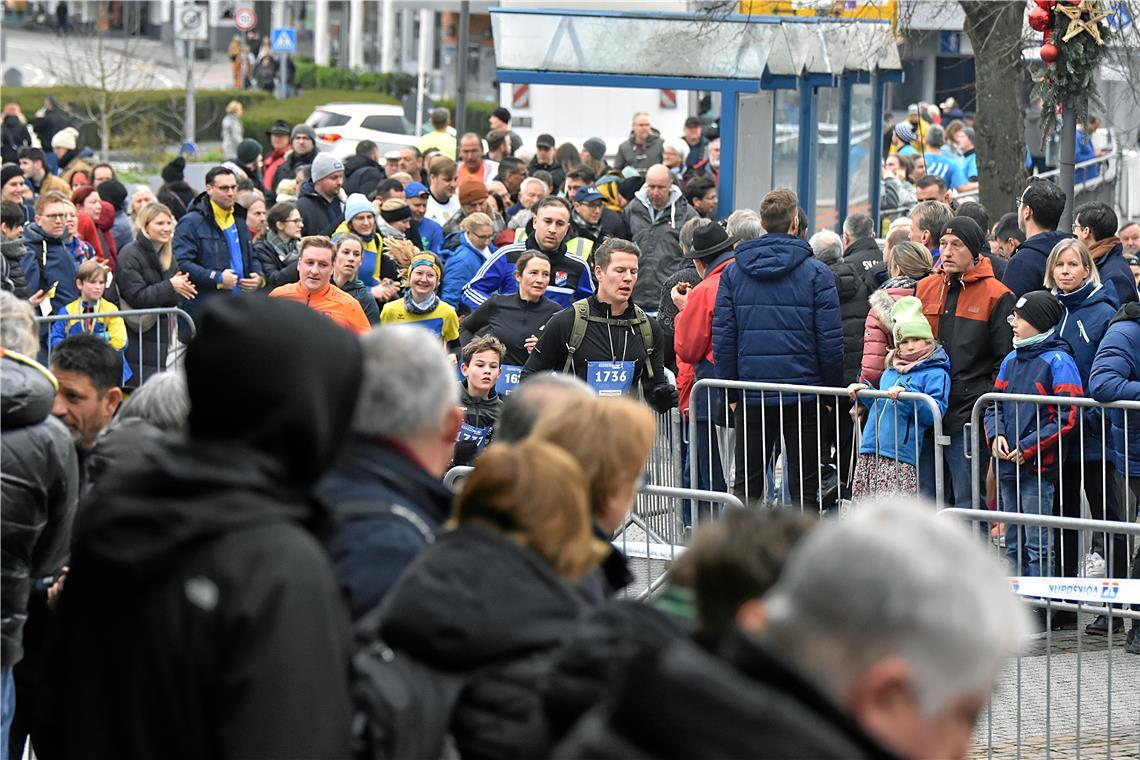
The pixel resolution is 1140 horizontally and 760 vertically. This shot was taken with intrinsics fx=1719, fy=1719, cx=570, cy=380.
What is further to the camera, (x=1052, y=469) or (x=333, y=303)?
(x=333, y=303)

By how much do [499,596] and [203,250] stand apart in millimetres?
9507

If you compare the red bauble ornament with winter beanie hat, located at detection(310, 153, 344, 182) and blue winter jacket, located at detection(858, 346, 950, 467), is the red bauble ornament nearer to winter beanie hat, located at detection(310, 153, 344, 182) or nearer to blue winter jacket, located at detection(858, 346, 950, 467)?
blue winter jacket, located at detection(858, 346, 950, 467)

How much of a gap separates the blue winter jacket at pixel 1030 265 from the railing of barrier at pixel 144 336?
15.8ft

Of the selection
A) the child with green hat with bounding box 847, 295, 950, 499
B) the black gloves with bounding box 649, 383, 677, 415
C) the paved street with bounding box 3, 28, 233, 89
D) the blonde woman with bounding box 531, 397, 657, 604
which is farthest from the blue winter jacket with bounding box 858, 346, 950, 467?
the paved street with bounding box 3, 28, 233, 89

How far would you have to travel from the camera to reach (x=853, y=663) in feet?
7.01

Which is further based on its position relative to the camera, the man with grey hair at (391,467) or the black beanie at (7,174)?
the black beanie at (7,174)

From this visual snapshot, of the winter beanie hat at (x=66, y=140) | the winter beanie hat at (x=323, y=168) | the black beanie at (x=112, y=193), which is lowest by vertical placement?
the black beanie at (x=112, y=193)

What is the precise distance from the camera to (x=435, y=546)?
3.20 meters

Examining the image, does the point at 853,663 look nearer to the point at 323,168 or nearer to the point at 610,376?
the point at 610,376

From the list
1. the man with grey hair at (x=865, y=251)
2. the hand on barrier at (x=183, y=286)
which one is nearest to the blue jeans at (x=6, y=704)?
the man with grey hair at (x=865, y=251)

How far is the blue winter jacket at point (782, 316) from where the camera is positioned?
9.19 m

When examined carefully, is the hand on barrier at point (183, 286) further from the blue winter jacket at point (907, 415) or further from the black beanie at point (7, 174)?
the blue winter jacket at point (907, 415)

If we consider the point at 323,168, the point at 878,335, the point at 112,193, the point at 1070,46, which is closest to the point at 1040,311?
the point at 878,335

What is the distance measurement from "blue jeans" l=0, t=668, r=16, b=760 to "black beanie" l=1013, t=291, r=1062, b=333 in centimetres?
500
